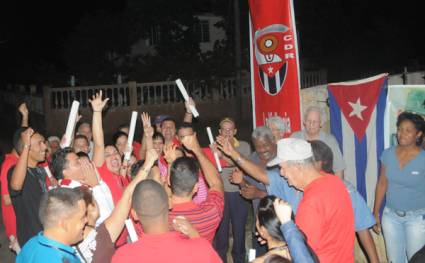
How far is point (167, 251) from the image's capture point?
292cm

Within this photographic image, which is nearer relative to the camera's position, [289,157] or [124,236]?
[289,157]

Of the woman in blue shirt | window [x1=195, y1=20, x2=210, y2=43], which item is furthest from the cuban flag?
window [x1=195, y1=20, x2=210, y2=43]

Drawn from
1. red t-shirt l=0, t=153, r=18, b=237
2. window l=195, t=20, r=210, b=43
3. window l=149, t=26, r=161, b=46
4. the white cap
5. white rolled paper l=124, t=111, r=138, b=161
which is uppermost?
window l=195, t=20, r=210, b=43

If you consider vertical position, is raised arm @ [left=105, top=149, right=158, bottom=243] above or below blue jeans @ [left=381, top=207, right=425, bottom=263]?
above

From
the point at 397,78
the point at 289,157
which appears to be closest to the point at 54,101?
the point at 397,78

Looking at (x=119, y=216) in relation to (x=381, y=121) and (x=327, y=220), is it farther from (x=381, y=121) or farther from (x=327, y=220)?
(x=381, y=121)

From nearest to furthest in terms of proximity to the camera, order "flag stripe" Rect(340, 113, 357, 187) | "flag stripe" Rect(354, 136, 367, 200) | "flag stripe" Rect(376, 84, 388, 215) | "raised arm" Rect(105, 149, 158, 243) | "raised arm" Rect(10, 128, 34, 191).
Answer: "raised arm" Rect(105, 149, 158, 243) < "raised arm" Rect(10, 128, 34, 191) < "flag stripe" Rect(376, 84, 388, 215) < "flag stripe" Rect(354, 136, 367, 200) < "flag stripe" Rect(340, 113, 357, 187)

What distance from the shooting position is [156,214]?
3.05 meters

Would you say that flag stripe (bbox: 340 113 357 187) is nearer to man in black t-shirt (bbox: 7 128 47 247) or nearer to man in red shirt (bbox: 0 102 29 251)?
man in black t-shirt (bbox: 7 128 47 247)

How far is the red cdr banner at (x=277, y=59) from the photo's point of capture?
632 centimetres

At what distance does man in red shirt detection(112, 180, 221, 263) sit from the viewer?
2908 mm

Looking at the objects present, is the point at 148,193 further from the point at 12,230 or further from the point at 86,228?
the point at 12,230

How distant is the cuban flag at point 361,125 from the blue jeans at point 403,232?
2.62 feet

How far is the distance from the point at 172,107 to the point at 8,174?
16047 millimetres
